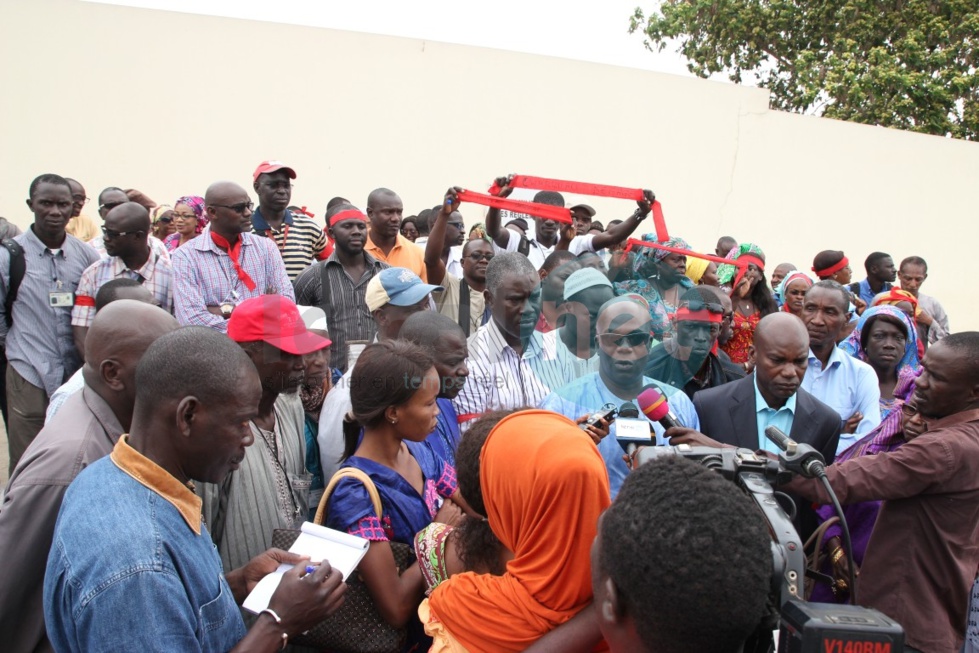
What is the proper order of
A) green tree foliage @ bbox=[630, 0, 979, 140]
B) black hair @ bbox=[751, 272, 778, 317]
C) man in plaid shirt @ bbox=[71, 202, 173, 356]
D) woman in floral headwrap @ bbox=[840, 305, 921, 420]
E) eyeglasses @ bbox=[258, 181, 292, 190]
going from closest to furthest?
woman in floral headwrap @ bbox=[840, 305, 921, 420]
man in plaid shirt @ bbox=[71, 202, 173, 356]
eyeglasses @ bbox=[258, 181, 292, 190]
black hair @ bbox=[751, 272, 778, 317]
green tree foliage @ bbox=[630, 0, 979, 140]

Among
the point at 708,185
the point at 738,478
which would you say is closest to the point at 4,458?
the point at 738,478

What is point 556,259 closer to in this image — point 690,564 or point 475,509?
point 475,509

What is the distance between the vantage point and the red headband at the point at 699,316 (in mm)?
4891

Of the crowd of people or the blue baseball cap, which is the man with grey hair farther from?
the blue baseball cap

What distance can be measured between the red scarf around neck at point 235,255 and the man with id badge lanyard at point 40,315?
138 centimetres

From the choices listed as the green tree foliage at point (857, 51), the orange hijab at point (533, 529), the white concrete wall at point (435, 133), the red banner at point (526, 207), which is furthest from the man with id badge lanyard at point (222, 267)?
the green tree foliage at point (857, 51)

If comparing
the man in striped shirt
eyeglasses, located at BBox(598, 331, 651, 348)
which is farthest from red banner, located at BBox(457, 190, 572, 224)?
the man in striped shirt

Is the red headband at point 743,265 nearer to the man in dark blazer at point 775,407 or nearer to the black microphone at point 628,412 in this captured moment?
the man in dark blazer at point 775,407

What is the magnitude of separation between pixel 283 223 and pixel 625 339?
12.3 ft

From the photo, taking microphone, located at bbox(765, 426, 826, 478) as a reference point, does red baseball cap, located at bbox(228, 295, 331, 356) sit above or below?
below

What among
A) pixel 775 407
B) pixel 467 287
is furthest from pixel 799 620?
pixel 467 287

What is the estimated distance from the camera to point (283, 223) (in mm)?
6184

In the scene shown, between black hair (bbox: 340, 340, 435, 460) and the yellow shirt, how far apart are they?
9.85ft

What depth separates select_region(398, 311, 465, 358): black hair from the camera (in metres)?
3.29
